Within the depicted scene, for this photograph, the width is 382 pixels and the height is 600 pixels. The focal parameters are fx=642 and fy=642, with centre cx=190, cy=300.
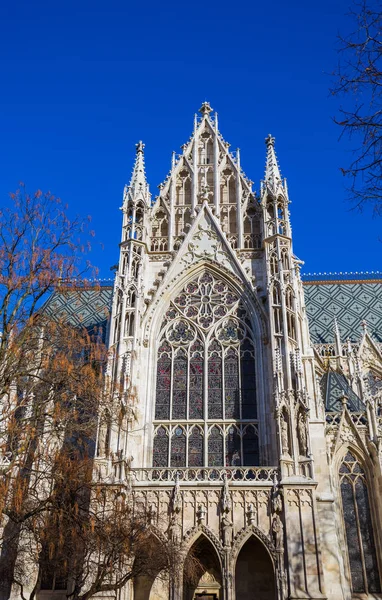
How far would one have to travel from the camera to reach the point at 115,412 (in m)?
19.6

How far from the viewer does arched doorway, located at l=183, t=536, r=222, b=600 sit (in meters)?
19.8

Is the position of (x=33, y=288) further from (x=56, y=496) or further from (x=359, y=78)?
(x=359, y=78)

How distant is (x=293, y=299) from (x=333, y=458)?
5.85m

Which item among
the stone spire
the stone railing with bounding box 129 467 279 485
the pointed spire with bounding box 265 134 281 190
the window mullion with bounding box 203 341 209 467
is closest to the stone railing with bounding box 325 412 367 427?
the stone railing with bounding box 129 467 279 485

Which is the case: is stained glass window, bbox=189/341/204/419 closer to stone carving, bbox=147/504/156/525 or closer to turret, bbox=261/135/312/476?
turret, bbox=261/135/312/476

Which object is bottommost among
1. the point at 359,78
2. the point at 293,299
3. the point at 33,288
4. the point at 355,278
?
the point at 359,78

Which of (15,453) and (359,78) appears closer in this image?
(359,78)

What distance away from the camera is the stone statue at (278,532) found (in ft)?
61.9

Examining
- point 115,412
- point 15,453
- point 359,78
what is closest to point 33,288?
point 15,453

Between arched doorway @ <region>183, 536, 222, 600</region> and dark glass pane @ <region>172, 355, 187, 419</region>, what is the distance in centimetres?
451

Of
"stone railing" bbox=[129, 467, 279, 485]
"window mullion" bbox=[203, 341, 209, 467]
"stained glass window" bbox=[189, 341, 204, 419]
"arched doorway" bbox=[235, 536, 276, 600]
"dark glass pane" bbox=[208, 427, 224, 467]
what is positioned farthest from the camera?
"stained glass window" bbox=[189, 341, 204, 419]

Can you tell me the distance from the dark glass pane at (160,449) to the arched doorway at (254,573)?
3.94 meters

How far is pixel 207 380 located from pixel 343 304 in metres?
13.2

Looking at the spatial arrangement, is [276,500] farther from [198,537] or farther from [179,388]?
[179,388]
